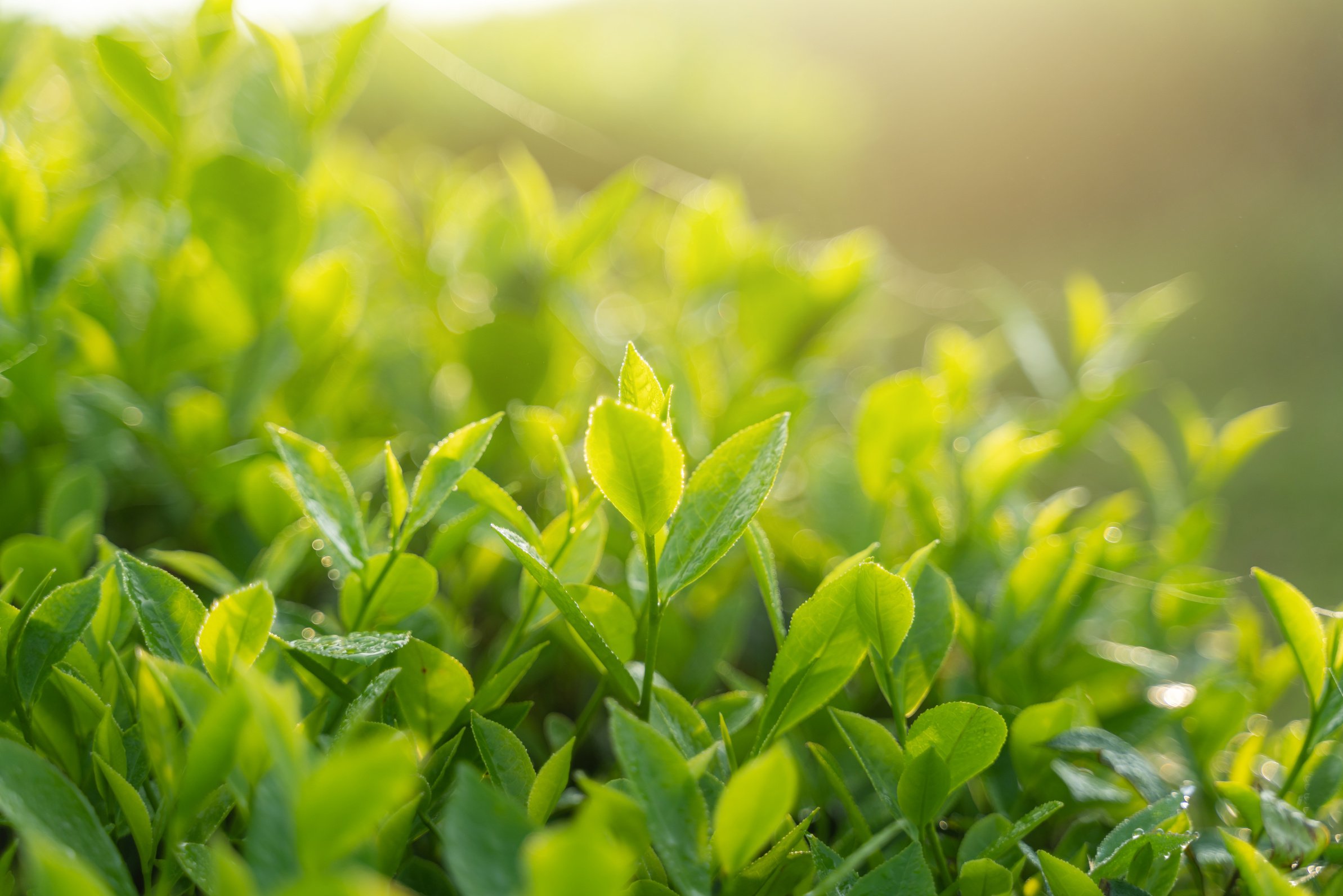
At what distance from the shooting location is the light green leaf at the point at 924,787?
38 centimetres

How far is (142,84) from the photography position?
0.64 m

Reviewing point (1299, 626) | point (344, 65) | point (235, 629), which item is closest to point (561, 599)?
point (235, 629)

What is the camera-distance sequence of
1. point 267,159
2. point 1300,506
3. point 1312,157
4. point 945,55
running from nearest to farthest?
point 267,159 < point 1312,157 < point 1300,506 < point 945,55

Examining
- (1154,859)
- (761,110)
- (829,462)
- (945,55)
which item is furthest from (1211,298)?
(1154,859)

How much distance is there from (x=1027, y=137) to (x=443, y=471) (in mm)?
3348

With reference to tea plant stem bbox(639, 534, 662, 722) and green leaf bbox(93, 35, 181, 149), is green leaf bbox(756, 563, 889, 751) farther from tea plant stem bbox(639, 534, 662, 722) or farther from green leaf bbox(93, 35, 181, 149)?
green leaf bbox(93, 35, 181, 149)

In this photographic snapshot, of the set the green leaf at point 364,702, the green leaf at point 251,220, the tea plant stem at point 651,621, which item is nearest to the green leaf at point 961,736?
the tea plant stem at point 651,621

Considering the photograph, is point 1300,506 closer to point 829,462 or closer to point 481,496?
point 829,462

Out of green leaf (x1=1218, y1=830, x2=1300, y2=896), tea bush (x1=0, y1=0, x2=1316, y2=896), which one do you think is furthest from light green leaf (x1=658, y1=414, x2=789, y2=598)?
green leaf (x1=1218, y1=830, x2=1300, y2=896)

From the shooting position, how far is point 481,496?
0.42 m

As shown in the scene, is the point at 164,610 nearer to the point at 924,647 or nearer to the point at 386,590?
the point at 386,590

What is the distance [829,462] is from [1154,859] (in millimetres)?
329

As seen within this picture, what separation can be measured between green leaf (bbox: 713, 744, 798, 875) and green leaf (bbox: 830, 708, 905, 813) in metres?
0.11

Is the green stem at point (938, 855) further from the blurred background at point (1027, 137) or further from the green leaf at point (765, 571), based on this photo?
the blurred background at point (1027, 137)
